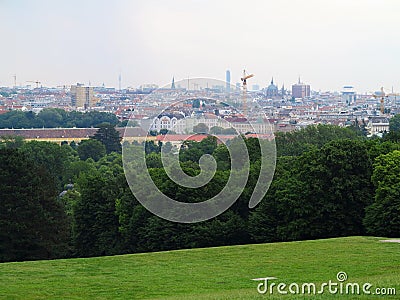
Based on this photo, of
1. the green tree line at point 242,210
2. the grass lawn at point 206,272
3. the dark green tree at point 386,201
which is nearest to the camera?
the grass lawn at point 206,272

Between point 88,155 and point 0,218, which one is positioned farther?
point 88,155

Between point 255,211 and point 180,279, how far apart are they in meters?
15.7

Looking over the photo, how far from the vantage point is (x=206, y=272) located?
74.6ft

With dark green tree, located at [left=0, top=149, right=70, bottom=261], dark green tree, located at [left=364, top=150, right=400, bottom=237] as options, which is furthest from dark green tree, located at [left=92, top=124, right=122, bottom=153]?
dark green tree, located at [left=364, top=150, right=400, bottom=237]

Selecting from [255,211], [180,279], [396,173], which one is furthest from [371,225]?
[180,279]

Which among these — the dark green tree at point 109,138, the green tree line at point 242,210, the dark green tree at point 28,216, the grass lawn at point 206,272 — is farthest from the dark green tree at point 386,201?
the dark green tree at point 109,138

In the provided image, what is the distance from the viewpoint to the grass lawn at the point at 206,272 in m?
19.6

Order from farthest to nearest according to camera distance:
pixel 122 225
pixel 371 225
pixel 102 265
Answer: pixel 122 225
pixel 371 225
pixel 102 265

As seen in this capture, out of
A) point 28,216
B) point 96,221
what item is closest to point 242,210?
point 96,221

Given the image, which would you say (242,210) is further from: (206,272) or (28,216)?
(206,272)

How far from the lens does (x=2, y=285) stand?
69.4ft

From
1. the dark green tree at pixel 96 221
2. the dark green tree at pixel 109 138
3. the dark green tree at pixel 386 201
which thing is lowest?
the dark green tree at pixel 96 221

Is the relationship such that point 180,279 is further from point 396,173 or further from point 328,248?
point 396,173

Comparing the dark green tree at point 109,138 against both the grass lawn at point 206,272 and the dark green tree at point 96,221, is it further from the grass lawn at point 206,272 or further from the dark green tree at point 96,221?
the grass lawn at point 206,272
